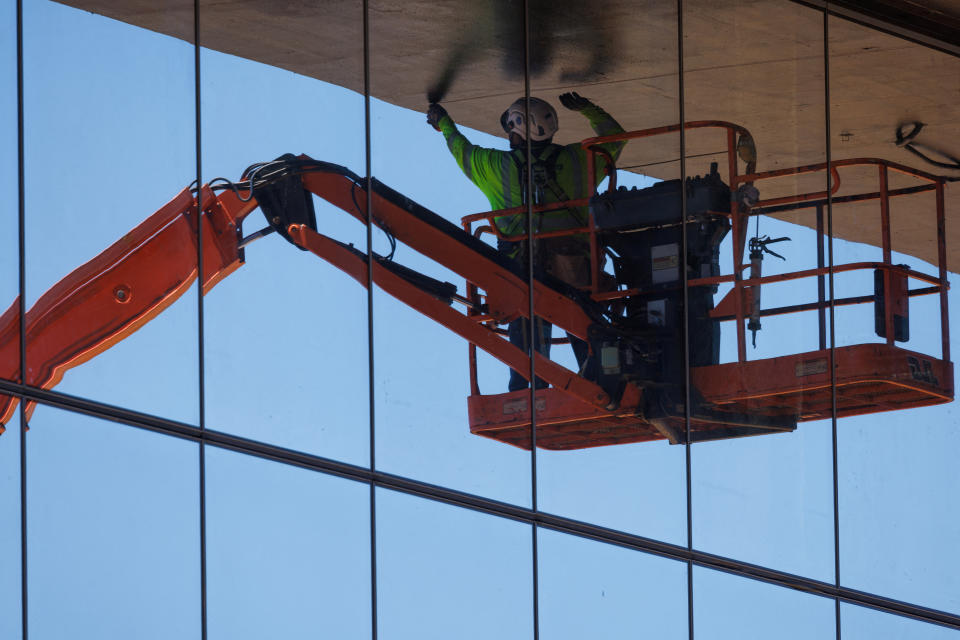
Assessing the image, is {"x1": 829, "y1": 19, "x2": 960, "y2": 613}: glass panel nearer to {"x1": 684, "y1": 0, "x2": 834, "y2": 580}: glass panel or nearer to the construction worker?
{"x1": 684, "y1": 0, "x2": 834, "y2": 580}: glass panel

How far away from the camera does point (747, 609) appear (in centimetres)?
1103

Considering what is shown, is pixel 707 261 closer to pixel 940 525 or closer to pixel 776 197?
pixel 776 197

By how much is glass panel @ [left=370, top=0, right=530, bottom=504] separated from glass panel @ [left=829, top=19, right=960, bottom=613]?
3.06 metres

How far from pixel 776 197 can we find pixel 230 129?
14.6 ft

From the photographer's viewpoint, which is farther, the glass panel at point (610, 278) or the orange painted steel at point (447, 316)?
the glass panel at point (610, 278)

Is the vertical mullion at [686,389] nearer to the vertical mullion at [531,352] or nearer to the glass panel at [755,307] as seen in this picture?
the glass panel at [755,307]

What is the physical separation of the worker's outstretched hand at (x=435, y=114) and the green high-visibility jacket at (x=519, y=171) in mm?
29

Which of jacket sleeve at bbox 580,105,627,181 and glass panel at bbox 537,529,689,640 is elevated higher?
jacket sleeve at bbox 580,105,627,181

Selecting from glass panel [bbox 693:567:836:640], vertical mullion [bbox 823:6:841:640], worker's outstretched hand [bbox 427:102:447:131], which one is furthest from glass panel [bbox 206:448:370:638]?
vertical mullion [bbox 823:6:841:640]

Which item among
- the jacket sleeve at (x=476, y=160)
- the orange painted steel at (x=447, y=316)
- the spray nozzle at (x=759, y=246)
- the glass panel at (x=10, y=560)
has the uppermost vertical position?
the jacket sleeve at (x=476, y=160)

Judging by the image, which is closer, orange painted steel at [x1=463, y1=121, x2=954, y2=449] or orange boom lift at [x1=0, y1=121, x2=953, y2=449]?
orange boom lift at [x1=0, y1=121, x2=953, y2=449]

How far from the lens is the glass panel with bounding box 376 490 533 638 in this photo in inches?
361

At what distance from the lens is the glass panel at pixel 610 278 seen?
10.2m

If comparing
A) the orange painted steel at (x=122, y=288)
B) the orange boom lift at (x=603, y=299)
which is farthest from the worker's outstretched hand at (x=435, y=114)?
the orange painted steel at (x=122, y=288)
